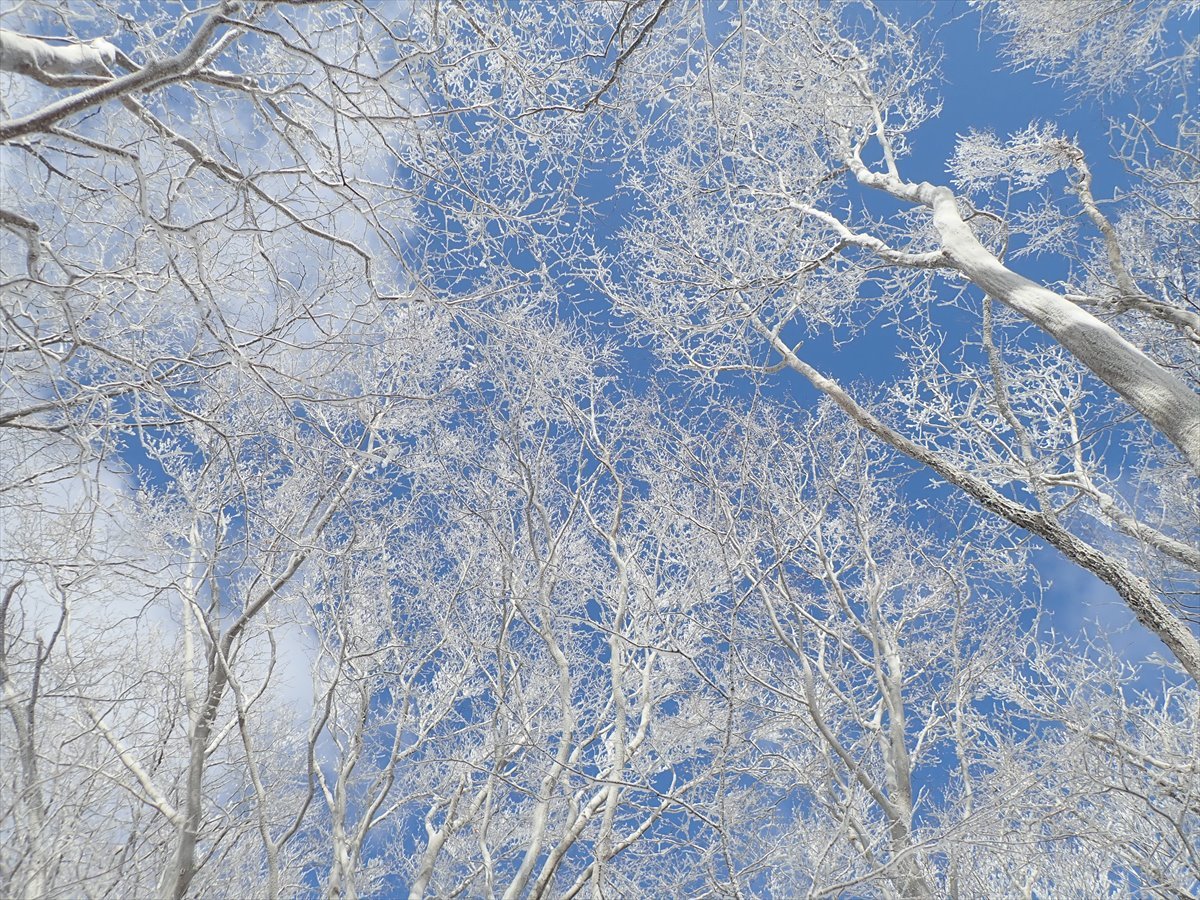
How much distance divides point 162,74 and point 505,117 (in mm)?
1367

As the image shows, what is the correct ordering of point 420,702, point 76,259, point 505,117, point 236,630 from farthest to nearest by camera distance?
1. point 420,702
2. point 236,630
3. point 76,259
4. point 505,117

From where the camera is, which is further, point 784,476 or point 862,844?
point 784,476

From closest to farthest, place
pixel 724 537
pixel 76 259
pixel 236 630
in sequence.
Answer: pixel 76 259 → pixel 236 630 → pixel 724 537

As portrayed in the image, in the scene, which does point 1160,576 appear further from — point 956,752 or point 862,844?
point 862,844

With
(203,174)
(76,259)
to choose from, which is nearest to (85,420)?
(76,259)

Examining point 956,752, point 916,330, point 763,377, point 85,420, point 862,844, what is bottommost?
point 862,844

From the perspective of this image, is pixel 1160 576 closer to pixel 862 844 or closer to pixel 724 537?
pixel 862 844

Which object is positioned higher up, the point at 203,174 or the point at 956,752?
the point at 203,174

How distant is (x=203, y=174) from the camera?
13.2 feet

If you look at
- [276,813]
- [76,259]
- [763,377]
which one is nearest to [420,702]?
Result: [276,813]

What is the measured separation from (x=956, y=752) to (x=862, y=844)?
9.87ft

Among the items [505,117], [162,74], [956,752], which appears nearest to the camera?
[162,74]

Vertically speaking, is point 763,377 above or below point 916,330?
below

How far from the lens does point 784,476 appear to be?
7684 millimetres
